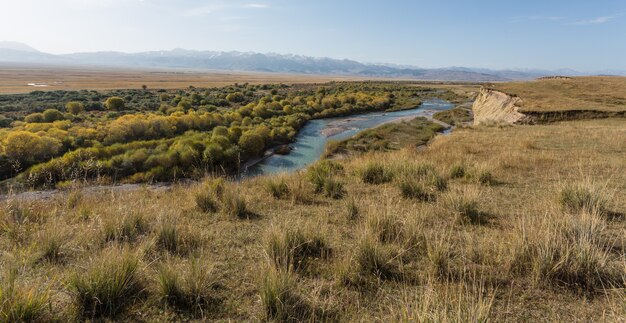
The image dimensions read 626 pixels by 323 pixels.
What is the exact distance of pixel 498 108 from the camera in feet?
110

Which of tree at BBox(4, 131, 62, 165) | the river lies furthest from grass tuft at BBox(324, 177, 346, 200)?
tree at BBox(4, 131, 62, 165)

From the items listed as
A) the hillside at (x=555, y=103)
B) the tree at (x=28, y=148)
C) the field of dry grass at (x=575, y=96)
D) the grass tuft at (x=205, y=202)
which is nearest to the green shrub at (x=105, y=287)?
the grass tuft at (x=205, y=202)

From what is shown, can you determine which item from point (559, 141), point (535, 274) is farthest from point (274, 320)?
point (559, 141)

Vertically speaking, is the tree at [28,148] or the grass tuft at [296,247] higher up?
the grass tuft at [296,247]

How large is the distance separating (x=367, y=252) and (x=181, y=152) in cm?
2105

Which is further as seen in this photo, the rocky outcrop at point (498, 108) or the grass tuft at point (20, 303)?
the rocky outcrop at point (498, 108)

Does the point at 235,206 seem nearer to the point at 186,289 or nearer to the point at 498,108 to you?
the point at 186,289

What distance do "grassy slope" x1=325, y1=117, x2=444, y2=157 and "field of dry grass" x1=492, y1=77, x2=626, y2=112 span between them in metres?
8.82

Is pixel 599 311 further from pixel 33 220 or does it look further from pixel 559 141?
pixel 559 141

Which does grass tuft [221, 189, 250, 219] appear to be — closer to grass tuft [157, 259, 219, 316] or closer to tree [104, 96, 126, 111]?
grass tuft [157, 259, 219, 316]

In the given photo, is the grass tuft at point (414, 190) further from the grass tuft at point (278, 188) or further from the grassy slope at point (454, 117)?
the grassy slope at point (454, 117)

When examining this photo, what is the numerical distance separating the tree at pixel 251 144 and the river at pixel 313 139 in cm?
131

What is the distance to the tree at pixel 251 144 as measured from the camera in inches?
1030

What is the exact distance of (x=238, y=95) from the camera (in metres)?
59.6
